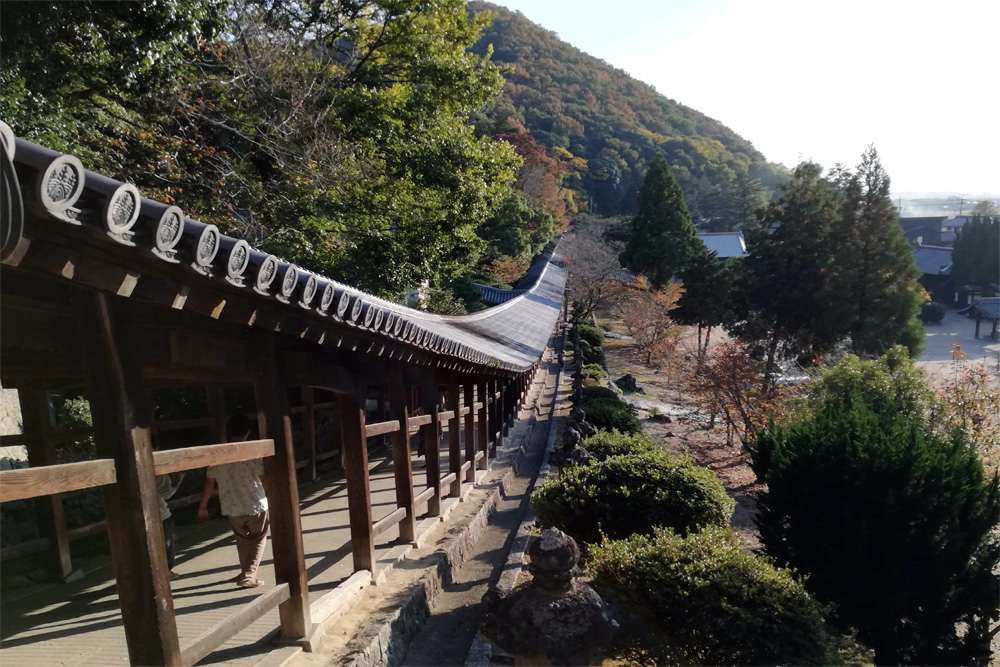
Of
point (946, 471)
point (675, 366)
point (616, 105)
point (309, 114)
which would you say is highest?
point (616, 105)

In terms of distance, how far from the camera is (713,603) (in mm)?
4293

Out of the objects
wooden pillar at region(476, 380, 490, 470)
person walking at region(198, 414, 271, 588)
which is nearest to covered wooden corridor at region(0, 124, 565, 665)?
person walking at region(198, 414, 271, 588)

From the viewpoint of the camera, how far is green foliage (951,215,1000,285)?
42.3m

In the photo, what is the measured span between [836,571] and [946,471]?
1.37m

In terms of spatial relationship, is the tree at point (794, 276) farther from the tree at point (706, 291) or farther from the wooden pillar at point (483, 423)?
the wooden pillar at point (483, 423)

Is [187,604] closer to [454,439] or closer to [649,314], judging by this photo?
[454,439]

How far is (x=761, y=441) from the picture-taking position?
7375 millimetres

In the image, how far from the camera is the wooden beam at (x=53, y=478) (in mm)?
2271

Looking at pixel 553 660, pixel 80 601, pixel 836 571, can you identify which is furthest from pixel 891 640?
pixel 80 601

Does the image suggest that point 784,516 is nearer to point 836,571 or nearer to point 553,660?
point 836,571

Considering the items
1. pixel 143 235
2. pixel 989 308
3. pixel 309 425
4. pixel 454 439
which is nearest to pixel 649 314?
pixel 989 308

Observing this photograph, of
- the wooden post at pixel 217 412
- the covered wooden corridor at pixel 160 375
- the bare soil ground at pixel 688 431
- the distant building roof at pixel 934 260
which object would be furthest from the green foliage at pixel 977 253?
the wooden post at pixel 217 412

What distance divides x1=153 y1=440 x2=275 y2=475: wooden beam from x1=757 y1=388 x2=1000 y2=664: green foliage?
200 inches

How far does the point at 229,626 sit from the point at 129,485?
1.12 metres
